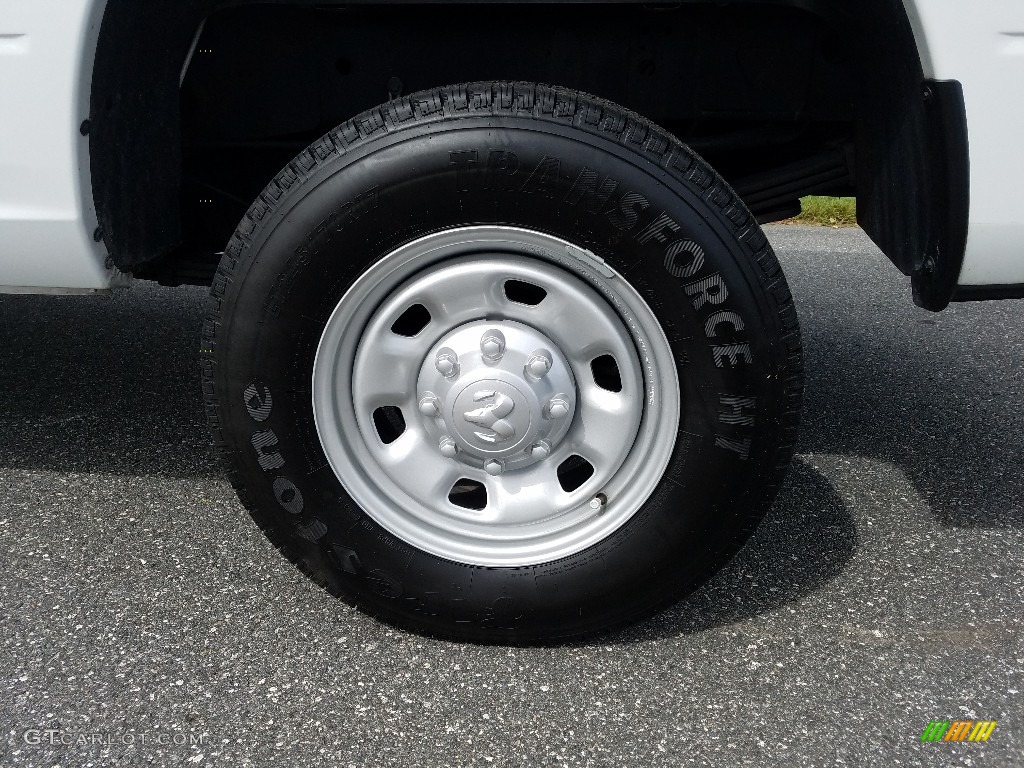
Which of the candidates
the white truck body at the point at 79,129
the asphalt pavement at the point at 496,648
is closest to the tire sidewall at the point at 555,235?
the asphalt pavement at the point at 496,648

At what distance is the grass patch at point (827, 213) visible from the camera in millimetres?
5359

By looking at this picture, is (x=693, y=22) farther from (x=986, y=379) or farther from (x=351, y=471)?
(x=986, y=379)

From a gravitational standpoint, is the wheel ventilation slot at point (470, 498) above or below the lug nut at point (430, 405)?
below

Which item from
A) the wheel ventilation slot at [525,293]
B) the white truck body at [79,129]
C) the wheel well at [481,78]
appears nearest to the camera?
the white truck body at [79,129]

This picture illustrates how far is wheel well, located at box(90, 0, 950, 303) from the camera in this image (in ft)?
5.11

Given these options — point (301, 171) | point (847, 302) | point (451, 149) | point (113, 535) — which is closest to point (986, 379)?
point (847, 302)

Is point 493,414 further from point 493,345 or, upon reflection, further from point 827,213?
point 827,213

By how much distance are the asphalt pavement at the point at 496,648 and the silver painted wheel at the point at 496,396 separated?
0.80ft

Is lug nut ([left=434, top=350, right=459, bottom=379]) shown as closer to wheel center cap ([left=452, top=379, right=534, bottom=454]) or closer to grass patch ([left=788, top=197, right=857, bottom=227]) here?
wheel center cap ([left=452, top=379, right=534, bottom=454])

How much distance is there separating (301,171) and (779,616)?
1.23 m

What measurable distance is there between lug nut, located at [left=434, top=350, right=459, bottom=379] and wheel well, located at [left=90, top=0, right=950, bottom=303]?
2.16ft

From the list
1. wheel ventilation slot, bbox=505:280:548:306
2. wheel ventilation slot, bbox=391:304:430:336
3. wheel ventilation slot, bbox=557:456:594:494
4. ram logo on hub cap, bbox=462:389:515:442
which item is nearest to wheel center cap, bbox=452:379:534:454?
ram logo on hub cap, bbox=462:389:515:442

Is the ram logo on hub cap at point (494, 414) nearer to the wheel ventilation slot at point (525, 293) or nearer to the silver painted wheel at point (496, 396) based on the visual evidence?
the silver painted wheel at point (496, 396)

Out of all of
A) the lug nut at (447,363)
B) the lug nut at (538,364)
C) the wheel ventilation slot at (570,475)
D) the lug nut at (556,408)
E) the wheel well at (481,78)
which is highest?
the wheel well at (481,78)
